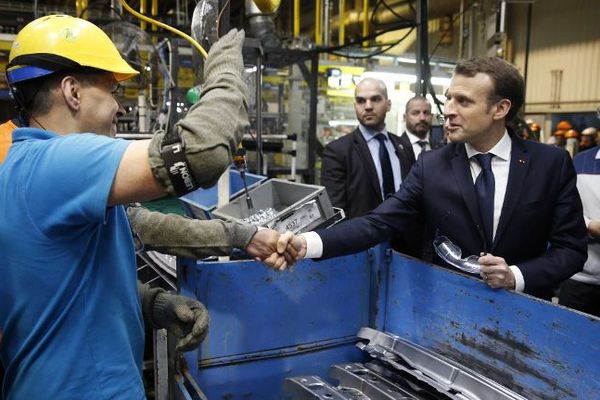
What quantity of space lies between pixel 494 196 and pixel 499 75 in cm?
45

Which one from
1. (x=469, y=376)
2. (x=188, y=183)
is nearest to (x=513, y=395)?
(x=469, y=376)

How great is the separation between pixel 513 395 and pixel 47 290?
4.11ft

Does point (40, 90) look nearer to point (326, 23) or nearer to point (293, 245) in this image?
point (293, 245)

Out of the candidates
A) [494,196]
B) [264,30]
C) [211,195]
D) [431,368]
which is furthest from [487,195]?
[264,30]

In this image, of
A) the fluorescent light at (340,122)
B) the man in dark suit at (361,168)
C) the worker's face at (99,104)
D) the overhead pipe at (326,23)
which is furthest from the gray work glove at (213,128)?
the overhead pipe at (326,23)

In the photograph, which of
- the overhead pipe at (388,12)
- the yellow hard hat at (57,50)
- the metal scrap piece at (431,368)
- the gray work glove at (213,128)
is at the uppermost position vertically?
the overhead pipe at (388,12)

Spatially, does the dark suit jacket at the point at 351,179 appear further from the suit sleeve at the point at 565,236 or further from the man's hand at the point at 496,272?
the man's hand at the point at 496,272

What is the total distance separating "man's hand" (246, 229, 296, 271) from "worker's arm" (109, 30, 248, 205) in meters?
0.53

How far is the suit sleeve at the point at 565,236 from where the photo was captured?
5.40 feet

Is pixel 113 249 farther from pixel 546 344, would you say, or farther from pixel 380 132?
pixel 380 132

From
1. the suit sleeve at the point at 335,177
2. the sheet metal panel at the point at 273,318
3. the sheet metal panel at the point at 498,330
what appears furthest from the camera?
the suit sleeve at the point at 335,177

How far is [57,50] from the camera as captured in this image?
0.99m

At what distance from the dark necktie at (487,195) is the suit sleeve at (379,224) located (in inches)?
8.9

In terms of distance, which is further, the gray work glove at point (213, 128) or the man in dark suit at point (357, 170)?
the man in dark suit at point (357, 170)
